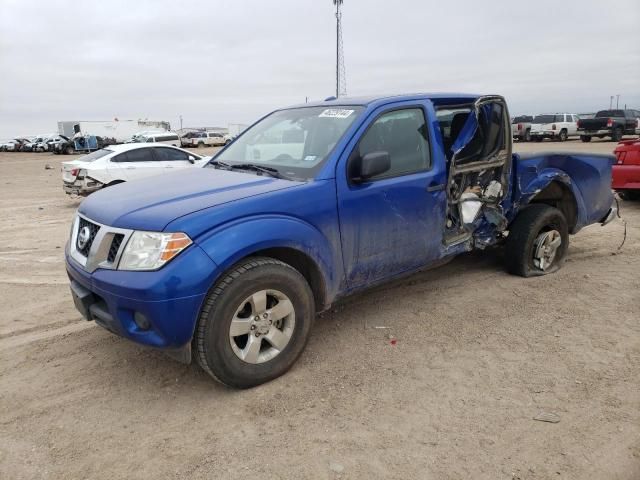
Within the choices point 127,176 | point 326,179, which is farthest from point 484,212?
point 127,176

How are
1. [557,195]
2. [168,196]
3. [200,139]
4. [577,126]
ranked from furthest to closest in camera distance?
1. [200,139]
2. [577,126]
3. [557,195]
4. [168,196]

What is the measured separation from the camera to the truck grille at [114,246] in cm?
305

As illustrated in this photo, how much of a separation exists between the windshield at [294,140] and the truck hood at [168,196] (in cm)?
26

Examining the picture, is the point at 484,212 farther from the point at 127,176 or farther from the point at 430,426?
the point at 127,176

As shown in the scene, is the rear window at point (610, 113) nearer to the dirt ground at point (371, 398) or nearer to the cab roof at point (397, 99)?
the dirt ground at point (371, 398)

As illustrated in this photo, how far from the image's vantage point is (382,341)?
3963 millimetres

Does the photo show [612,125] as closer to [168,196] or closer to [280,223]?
[280,223]

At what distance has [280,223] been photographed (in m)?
3.24

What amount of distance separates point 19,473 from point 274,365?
1499 millimetres

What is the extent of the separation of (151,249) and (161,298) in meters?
0.30

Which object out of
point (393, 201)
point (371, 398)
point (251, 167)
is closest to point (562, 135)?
point (393, 201)

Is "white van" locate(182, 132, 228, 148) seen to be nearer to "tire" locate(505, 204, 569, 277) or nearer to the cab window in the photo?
"tire" locate(505, 204, 569, 277)

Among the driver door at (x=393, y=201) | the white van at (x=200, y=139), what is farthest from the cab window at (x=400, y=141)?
the white van at (x=200, y=139)

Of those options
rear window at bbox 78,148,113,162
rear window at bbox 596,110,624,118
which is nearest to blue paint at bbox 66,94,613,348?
rear window at bbox 78,148,113,162
